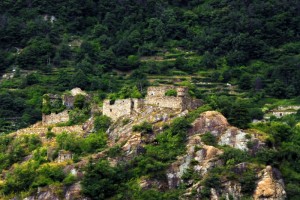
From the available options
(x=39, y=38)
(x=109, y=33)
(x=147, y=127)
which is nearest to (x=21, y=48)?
(x=39, y=38)

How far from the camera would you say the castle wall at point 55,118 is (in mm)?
84625

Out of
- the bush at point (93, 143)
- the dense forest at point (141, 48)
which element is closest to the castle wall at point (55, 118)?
the bush at point (93, 143)

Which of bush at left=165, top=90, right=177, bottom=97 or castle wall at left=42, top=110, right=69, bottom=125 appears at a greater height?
bush at left=165, top=90, right=177, bottom=97

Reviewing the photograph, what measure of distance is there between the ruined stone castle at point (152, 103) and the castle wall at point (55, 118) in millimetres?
4574

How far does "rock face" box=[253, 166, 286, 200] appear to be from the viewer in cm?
7125

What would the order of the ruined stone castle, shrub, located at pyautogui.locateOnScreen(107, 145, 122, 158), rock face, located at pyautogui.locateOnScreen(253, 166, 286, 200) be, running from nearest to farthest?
rock face, located at pyautogui.locateOnScreen(253, 166, 286, 200) < shrub, located at pyautogui.locateOnScreen(107, 145, 122, 158) < the ruined stone castle

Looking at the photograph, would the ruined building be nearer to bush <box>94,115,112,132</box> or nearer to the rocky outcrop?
bush <box>94,115,112,132</box>

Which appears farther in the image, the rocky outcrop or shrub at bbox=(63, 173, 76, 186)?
shrub at bbox=(63, 173, 76, 186)

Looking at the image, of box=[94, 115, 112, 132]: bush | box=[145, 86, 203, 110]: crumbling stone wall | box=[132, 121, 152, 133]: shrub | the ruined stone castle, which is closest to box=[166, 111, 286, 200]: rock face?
box=[145, 86, 203, 110]: crumbling stone wall

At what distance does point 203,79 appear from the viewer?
11731 centimetres

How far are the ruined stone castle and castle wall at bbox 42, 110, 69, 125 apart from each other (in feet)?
15.0

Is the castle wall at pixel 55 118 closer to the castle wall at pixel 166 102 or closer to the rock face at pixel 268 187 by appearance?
the castle wall at pixel 166 102

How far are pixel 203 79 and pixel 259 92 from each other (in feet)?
→ 24.4

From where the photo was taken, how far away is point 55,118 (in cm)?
8525
